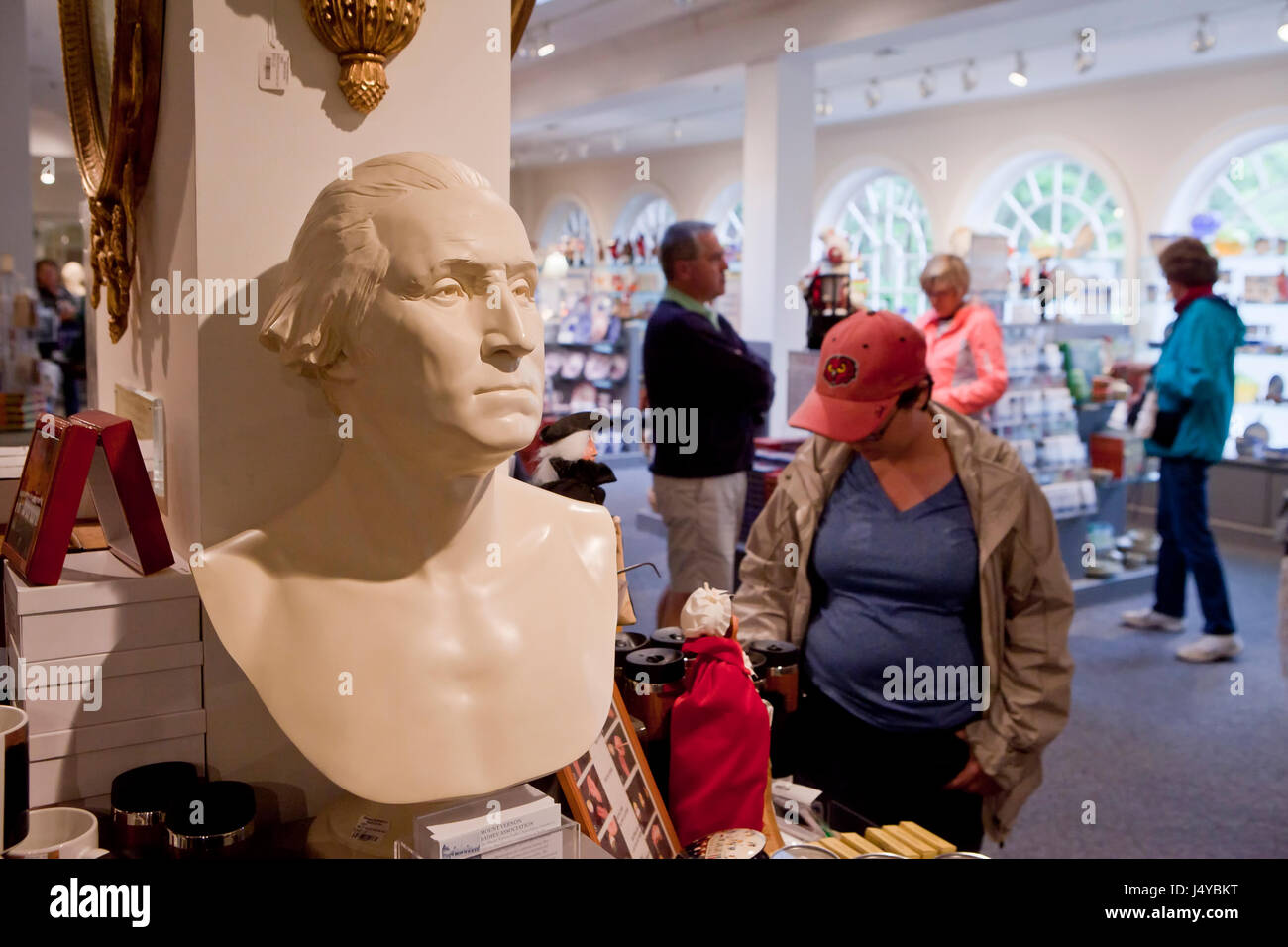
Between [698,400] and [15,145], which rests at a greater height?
[15,145]

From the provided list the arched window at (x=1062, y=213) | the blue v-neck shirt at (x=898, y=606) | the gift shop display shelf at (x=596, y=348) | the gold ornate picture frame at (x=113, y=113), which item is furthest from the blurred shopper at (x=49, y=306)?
the arched window at (x=1062, y=213)

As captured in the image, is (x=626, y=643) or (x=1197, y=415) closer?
(x=626, y=643)

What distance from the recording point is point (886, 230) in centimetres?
1234

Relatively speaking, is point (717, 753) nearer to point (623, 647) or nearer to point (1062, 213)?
point (623, 647)

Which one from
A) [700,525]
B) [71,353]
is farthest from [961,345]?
[71,353]

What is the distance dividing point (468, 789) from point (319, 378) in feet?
1.95

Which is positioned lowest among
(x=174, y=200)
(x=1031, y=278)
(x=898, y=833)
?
(x=898, y=833)

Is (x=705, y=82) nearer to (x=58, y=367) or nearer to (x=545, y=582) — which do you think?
(x=58, y=367)

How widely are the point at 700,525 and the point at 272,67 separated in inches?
110

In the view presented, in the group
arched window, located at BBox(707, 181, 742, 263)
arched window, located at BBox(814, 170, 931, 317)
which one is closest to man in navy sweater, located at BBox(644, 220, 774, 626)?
arched window, located at BBox(814, 170, 931, 317)

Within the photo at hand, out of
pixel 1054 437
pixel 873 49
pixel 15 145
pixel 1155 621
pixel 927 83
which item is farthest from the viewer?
pixel 927 83

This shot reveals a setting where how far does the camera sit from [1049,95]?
9.98 metres

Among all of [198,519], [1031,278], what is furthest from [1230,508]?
[198,519]

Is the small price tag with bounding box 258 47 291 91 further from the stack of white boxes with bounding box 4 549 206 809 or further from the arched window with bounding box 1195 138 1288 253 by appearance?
the arched window with bounding box 1195 138 1288 253
